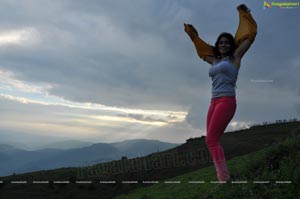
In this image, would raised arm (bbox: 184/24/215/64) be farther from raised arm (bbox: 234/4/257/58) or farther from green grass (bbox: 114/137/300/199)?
green grass (bbox: 114/137/300/199)

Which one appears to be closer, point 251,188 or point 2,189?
point 251,188

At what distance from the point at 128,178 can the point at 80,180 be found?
11.7ft

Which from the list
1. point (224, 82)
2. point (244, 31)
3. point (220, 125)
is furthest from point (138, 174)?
point (244, 31)

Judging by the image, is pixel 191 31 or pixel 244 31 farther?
pixel 191 31

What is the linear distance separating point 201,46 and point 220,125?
2.16 m

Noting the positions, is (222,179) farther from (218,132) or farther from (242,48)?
(242,48)

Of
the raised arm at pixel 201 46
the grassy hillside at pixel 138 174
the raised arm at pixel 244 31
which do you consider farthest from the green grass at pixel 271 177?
the grassy hillside at pixel 138 174

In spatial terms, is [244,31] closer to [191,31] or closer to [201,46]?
[201,46]

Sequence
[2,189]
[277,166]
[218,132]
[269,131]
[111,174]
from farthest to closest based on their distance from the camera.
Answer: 1. [269,131]
2. [111,174]
3. [2,189]
4. [277,166]
5. [218,132]

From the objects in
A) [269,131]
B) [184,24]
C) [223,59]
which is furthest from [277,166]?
[269,131]

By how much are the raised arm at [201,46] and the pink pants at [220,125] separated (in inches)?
49.8

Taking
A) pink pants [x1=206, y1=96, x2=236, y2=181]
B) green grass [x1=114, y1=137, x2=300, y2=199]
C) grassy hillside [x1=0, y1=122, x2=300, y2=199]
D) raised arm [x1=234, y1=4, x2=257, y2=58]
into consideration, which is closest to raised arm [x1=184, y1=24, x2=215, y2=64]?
raised arm [x1=234, y1=4, x2=257, y2=58]

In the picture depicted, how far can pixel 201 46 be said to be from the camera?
30.4ft

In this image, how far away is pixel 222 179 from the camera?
843 centimetres
